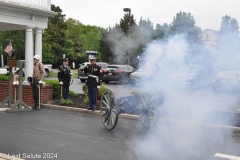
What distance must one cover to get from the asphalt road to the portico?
12.6 ft

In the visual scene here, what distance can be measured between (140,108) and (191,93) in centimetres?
203

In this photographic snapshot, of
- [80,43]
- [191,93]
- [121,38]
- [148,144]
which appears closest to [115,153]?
[148,144]

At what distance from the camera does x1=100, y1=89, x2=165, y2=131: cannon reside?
25.2ft

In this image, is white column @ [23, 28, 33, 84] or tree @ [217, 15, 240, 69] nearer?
tree @ [217, 15, 240, 69]

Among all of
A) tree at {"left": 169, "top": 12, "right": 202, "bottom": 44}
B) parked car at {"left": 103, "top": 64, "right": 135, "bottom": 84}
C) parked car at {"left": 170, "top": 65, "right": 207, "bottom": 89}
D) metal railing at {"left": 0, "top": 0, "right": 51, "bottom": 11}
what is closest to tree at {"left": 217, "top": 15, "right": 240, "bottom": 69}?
tree at {"left": 169, "top": 12, "right": 202, "bottom": 44}

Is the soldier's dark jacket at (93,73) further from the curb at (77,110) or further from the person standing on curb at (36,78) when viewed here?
the person standing on curb at (36,78)

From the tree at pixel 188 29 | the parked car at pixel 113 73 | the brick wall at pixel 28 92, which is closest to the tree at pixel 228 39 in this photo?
the tree at pixel 188 29

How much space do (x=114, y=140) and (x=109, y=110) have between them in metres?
1.01

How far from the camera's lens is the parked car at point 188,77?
8539 mm

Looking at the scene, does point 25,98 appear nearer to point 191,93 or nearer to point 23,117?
point 23,117

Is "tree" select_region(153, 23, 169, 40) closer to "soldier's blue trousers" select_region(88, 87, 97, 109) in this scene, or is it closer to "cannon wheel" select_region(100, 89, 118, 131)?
"cannon wheel" select_region(100, 89, 118, 131)

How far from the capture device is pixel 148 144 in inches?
269

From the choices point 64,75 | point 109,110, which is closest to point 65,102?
point 64,75

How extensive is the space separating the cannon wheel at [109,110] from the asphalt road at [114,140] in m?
0.21
